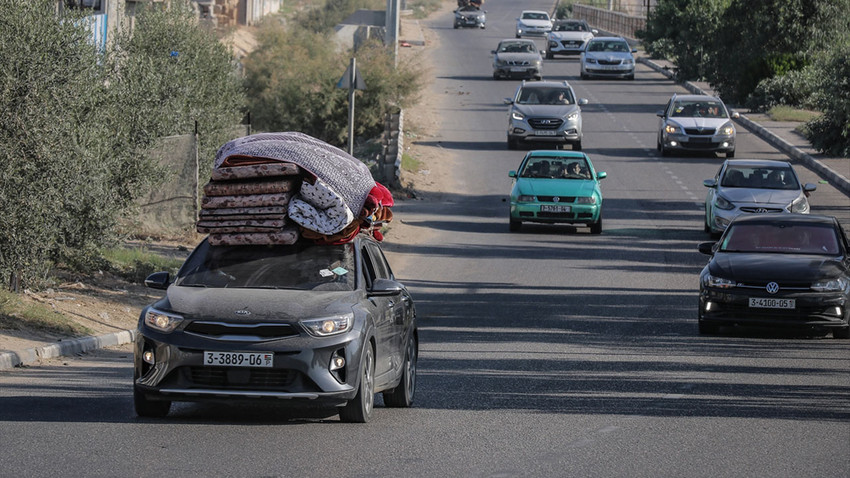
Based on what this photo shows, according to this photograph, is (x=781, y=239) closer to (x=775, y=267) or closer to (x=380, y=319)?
(x=775, y=267)

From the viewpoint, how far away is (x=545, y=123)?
38.4 m

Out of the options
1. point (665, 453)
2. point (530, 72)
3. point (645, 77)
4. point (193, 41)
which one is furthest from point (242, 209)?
point (645, 77)

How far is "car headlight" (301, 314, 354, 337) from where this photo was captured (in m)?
9.45

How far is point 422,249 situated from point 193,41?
767cm

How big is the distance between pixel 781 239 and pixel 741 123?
29.9m

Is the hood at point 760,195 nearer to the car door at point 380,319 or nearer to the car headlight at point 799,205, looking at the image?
the car headlight at point 799,205

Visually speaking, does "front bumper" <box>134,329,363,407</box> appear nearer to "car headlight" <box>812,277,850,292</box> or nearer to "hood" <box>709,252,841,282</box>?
"hood" <box>709,252,841,282</box>

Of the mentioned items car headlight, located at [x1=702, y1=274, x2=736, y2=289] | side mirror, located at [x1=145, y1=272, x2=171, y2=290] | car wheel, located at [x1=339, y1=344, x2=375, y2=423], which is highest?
side mirror, located at [x1=145, y1=272, x2=171, y2=290]

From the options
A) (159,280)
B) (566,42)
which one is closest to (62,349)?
(159,280)

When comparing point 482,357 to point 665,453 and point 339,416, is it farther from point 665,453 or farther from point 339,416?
point 665,453

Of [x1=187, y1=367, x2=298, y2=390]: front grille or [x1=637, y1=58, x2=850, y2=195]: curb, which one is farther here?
[x1=637, y1=58, x2=850, y2=195]: curb

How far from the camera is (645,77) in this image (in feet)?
205

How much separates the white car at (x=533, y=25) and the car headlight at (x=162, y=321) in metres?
73.3

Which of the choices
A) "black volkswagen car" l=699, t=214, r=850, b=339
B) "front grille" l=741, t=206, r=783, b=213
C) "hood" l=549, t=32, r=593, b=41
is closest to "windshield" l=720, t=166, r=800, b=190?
"front grille" l=741, t=206, r=783, b=213
